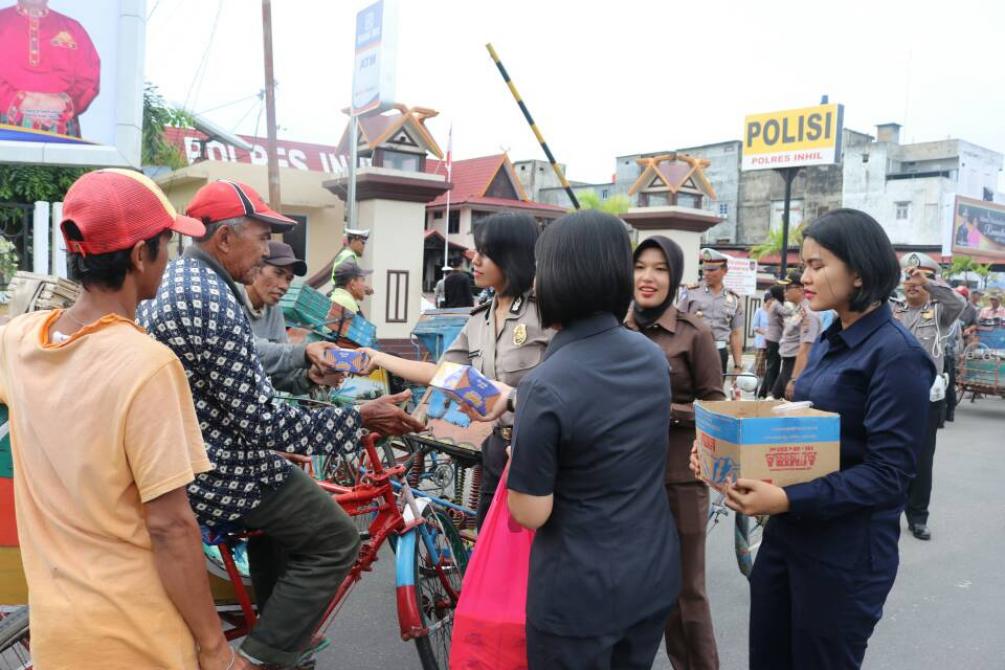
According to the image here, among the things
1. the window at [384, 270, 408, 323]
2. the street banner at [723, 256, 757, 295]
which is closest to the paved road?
the window at [384, 270, 408, 323]

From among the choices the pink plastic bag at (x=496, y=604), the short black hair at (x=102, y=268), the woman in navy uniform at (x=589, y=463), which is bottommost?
the pink plastic bag at (x=496, y=604)

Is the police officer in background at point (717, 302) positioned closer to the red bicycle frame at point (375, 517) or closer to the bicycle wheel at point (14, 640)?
the red bicycle frame at point (375, 517)

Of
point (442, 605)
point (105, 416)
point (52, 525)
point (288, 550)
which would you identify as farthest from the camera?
point (442, 605)

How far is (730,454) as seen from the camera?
1904mm

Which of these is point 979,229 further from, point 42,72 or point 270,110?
point 42,72

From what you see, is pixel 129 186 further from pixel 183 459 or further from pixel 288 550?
pixel 288 550

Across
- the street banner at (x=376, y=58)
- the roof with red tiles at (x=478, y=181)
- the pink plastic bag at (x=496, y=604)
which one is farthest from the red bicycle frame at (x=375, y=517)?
the roof with red tiles at (x=478, y=181)

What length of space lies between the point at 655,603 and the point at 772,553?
1.80 ft

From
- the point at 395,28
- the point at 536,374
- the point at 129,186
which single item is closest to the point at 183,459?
the point at 129,186

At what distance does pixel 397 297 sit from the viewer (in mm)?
8398

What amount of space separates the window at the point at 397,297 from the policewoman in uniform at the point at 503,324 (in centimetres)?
532

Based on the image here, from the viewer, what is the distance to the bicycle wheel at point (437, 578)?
2.98 meters

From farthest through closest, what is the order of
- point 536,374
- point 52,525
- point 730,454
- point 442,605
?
point 442,605
point 730,454
point 536,374
point 52,525

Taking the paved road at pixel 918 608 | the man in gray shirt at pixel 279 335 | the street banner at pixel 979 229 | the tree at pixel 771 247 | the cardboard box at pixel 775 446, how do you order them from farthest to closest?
the tree at pixel 771 247 < the street banner at pixel 979 229 < the paved road at pixel 918 608 < the man in gray shirt at pixel 279 335 < the cardboard box at pixel 775 446
